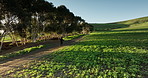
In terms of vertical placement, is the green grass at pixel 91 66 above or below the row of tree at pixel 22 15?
below

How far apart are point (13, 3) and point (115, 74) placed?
20697mm

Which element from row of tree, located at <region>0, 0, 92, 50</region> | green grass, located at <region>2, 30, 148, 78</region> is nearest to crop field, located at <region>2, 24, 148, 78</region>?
green grass, located at <region>2, 30, 148, 78</region>

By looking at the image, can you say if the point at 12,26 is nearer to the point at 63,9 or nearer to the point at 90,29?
the point at 63,9

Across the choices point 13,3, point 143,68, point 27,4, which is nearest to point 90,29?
point 27,4

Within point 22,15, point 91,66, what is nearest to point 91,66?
point 91,66

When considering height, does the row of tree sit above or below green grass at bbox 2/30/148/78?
above

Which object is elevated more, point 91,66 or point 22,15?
point 22,15

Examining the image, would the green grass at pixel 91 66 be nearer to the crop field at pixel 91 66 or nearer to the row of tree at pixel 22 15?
the crop field at pixel 91 66

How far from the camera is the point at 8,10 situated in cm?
1698

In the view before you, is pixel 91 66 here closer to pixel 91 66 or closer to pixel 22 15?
pixel 91 66

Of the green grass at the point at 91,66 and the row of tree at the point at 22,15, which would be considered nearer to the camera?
the green grass at the point at 91,66

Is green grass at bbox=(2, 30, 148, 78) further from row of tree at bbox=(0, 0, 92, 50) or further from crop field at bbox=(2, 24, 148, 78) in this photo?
row of tree at bbox=(0, 0, 92, 50)

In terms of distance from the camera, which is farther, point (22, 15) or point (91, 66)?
point (22, 15)

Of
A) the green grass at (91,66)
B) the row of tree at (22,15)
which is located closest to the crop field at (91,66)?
the green grass at (91,66)
